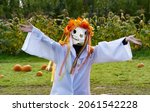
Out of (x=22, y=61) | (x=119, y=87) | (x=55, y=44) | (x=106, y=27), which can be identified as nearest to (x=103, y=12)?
(x=106, y=27)

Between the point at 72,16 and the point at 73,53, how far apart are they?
11183 mm

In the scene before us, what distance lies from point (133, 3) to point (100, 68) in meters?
8.38

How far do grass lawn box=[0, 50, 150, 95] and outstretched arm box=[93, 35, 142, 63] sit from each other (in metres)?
1.37

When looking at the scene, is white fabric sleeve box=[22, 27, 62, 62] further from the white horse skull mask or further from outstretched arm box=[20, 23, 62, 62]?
the white horse skull mask

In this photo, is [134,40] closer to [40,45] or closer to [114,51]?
[114,51]

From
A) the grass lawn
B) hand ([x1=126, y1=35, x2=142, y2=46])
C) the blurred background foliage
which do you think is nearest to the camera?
hand ([x1=126, y1=35, x2=142, y2=46])

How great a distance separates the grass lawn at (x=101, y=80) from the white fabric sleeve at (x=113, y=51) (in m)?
1.38

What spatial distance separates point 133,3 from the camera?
17.1m

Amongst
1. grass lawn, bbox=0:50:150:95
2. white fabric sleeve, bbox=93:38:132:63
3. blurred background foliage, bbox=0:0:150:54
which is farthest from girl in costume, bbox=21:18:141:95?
blurred background foliage, bbox=0:0:150:54

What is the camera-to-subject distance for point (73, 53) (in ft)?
18.1

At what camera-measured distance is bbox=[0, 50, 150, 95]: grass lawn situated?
711cm

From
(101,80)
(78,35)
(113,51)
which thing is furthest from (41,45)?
(101,80)

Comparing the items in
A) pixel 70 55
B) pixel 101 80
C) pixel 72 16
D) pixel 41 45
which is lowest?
pixel 101 80

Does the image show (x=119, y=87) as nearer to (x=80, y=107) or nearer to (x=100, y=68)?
(x=100, y=68)
